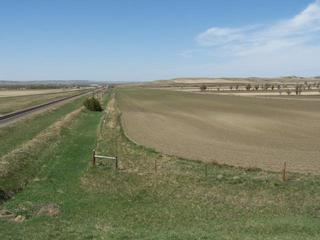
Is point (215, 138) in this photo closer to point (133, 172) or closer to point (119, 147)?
point (119, 147)

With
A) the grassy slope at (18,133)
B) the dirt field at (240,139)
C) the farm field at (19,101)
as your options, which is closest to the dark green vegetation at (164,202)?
the dirt field at (240,139)

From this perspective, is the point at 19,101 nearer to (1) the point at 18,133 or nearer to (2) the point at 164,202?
(1) the point at 18,133

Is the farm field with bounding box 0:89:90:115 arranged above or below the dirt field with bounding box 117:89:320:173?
below

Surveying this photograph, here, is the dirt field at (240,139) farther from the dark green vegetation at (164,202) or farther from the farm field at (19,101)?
the farm field at (19,101)

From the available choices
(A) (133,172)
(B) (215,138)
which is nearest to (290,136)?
(B) (215,138)

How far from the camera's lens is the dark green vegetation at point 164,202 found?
1492 cm

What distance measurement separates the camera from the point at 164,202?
1956 cm

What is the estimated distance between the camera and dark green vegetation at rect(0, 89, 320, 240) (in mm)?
14922

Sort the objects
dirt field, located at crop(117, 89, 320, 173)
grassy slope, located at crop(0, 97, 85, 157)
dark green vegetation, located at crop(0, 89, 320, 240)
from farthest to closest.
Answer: grassy slope, located at crop(0, 97, 85, 157)
dirt field, located at crop(117, 89, 320, 173)
dark green vegetation, located at crop(0, 89, 320, 240)

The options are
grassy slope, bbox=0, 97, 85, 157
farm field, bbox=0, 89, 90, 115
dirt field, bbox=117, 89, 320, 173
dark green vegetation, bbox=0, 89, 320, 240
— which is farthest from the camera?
farm field, bbox=0, 89, 90, 115

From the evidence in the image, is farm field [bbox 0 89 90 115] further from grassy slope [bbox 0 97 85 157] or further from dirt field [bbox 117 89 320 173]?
dirt field [bbox 117 89 320 173]

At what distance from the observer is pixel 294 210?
17891mm

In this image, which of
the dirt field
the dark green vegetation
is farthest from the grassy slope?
the dirt field

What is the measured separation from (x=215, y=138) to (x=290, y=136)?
673 cm
